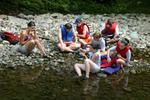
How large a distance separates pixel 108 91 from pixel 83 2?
12.6 meters

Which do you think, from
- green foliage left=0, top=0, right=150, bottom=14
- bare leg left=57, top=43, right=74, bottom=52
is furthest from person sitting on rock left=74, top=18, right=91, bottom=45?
green foliage left=0, top=0, right=150, bottom=14

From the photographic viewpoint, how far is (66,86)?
527 centimetres

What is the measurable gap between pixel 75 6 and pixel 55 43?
803 centimetres

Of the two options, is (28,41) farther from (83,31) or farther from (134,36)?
(134,36)

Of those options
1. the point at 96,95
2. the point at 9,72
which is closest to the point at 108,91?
the point at 96,95

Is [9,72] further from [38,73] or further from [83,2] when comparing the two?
[83,2]

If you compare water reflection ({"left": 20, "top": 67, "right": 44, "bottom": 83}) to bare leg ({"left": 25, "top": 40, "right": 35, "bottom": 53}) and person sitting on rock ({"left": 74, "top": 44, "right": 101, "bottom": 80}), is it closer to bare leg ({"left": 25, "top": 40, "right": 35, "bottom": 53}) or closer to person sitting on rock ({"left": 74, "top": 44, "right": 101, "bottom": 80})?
bare leg ({"left": 25, "top": 40, "right": 35, "bottom": 53})

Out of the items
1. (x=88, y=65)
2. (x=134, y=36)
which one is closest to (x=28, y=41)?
(x=88, y=65)

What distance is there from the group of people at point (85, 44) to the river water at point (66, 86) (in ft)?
1.22

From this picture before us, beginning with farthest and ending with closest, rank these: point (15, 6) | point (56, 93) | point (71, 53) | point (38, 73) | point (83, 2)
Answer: point (83, 2) → point (15, 6) → point (71, 53) → point (38, 73) → point (56, 93)

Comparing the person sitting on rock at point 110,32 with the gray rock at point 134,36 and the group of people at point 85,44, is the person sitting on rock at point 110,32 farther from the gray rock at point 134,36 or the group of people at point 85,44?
the gray rock at point 134,36

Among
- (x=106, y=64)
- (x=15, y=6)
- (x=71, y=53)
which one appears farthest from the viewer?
(x=15, y=6)

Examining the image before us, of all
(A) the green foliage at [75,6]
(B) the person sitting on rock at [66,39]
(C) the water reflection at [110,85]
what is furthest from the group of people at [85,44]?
(A) the green foliage at [75,6]

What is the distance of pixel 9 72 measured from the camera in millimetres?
5930
